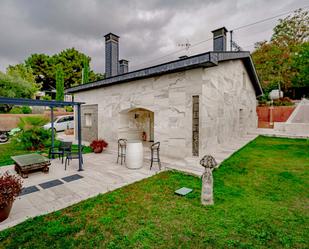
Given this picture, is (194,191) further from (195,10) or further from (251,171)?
(195,10)

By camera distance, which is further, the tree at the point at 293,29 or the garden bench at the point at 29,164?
the tree at the point at 293,29

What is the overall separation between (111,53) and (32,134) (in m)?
6.60

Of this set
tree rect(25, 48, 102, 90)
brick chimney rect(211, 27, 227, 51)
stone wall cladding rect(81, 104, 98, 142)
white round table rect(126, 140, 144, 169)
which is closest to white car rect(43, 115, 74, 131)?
stone wall cladding rect(81, 104, 98, 142)

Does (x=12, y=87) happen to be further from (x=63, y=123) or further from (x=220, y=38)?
(x=220, y=38)

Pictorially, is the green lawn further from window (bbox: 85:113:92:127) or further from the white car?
the white car

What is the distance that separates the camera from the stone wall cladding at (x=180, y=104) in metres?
6.08

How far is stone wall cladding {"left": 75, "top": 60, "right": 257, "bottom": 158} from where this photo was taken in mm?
6078

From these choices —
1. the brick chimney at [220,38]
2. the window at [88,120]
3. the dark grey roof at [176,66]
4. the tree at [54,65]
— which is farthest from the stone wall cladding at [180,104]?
the tree at [54,65]

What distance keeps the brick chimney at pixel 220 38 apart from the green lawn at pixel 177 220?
705 cm

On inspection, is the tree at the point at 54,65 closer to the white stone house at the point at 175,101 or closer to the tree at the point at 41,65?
the tree at the point at 41,65

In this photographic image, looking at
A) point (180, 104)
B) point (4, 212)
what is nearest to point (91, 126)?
point (180, 104)

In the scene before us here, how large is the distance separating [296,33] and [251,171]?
981 inches

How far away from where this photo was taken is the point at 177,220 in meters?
2.90

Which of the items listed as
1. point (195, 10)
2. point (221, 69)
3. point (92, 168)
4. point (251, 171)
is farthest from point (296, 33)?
point (92, 168)
